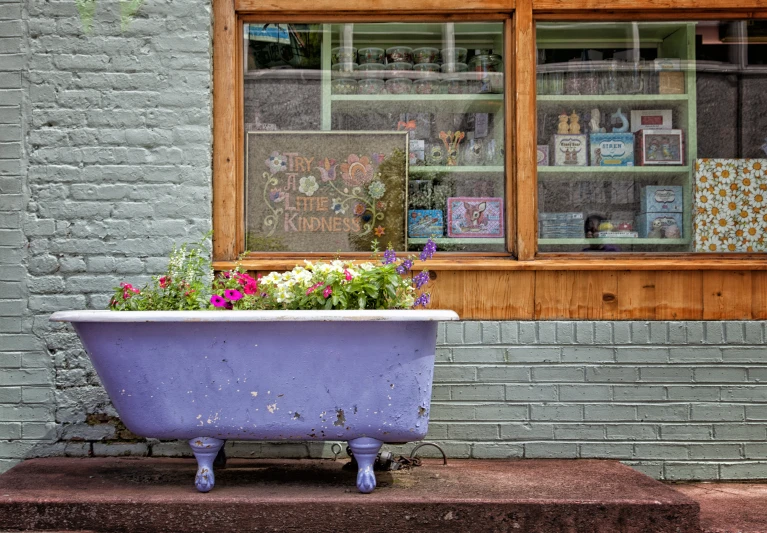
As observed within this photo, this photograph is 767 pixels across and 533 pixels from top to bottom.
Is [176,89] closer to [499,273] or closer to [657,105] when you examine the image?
[499,273]

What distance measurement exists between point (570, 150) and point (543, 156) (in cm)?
15

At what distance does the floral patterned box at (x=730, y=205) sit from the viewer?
4285 millimetres

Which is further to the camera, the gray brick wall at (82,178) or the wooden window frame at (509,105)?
the wooden window frame at (509,105)

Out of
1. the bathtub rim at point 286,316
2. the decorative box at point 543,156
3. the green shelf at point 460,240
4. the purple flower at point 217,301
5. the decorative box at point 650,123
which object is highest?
the decorative box at point 650,123

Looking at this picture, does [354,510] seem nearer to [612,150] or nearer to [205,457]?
[205,457]

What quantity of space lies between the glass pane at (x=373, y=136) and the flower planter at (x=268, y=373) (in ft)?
3.69

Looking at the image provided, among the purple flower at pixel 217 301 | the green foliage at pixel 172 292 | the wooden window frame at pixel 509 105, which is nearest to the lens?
the purple flower at pixel 217 301

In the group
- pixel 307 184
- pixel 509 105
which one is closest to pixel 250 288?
pixel 307 184

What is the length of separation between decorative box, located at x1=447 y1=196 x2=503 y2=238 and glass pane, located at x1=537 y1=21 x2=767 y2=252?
256 millimetres

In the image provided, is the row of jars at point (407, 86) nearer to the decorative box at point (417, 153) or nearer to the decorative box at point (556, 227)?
the decorative box at point (417, 153)

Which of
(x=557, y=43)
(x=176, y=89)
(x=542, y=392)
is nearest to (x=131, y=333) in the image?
(x=176, y=89)

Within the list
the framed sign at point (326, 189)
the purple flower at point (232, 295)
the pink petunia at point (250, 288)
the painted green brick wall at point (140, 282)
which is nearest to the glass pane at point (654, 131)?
the painted green brick wall at point (140, 282)

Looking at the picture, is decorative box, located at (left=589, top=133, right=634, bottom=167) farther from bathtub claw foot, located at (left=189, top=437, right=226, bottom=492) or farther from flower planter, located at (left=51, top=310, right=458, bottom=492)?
bathtub claw foot, located at (left=189, top=437, right=226, bottom=492)

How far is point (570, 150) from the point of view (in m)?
4.32
